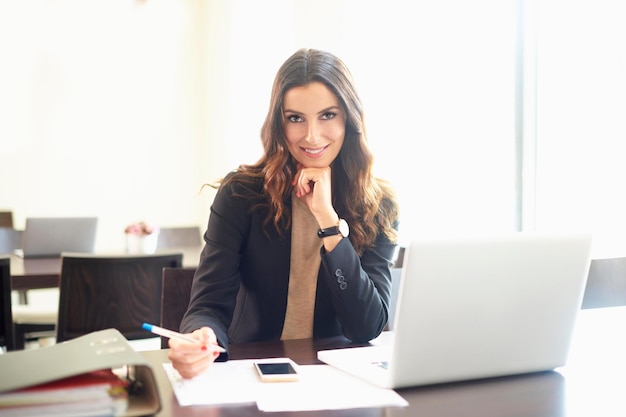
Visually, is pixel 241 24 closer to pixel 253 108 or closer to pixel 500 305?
pixel 253 108

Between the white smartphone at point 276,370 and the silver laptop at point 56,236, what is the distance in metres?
2.26

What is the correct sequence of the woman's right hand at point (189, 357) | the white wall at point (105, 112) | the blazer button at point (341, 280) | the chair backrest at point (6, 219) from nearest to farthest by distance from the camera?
the woman's right hand at point (189, 357) < the blazer button at point (341, 280) < the chair backrest at point (6, 219) < the white wall at point (105, 112)

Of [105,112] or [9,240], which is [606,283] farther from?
[105,112]

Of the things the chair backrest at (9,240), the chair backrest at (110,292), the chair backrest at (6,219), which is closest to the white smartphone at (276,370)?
the chair backrest at (110,292)

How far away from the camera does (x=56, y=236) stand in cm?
322

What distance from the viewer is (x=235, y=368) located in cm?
116

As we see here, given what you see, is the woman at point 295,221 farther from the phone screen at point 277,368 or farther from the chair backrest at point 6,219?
the chair backrest at point 6,219

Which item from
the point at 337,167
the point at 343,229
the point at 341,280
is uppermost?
the point at 337,167

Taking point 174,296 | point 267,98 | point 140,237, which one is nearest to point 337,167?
point 174,296

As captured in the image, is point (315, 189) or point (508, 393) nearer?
point (508, 393)

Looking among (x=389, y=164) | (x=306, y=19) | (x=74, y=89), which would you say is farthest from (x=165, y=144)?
(x=389, y=164)

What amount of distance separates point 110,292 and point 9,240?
143 centimetres

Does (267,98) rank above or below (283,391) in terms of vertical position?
above

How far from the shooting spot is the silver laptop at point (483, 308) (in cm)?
99
